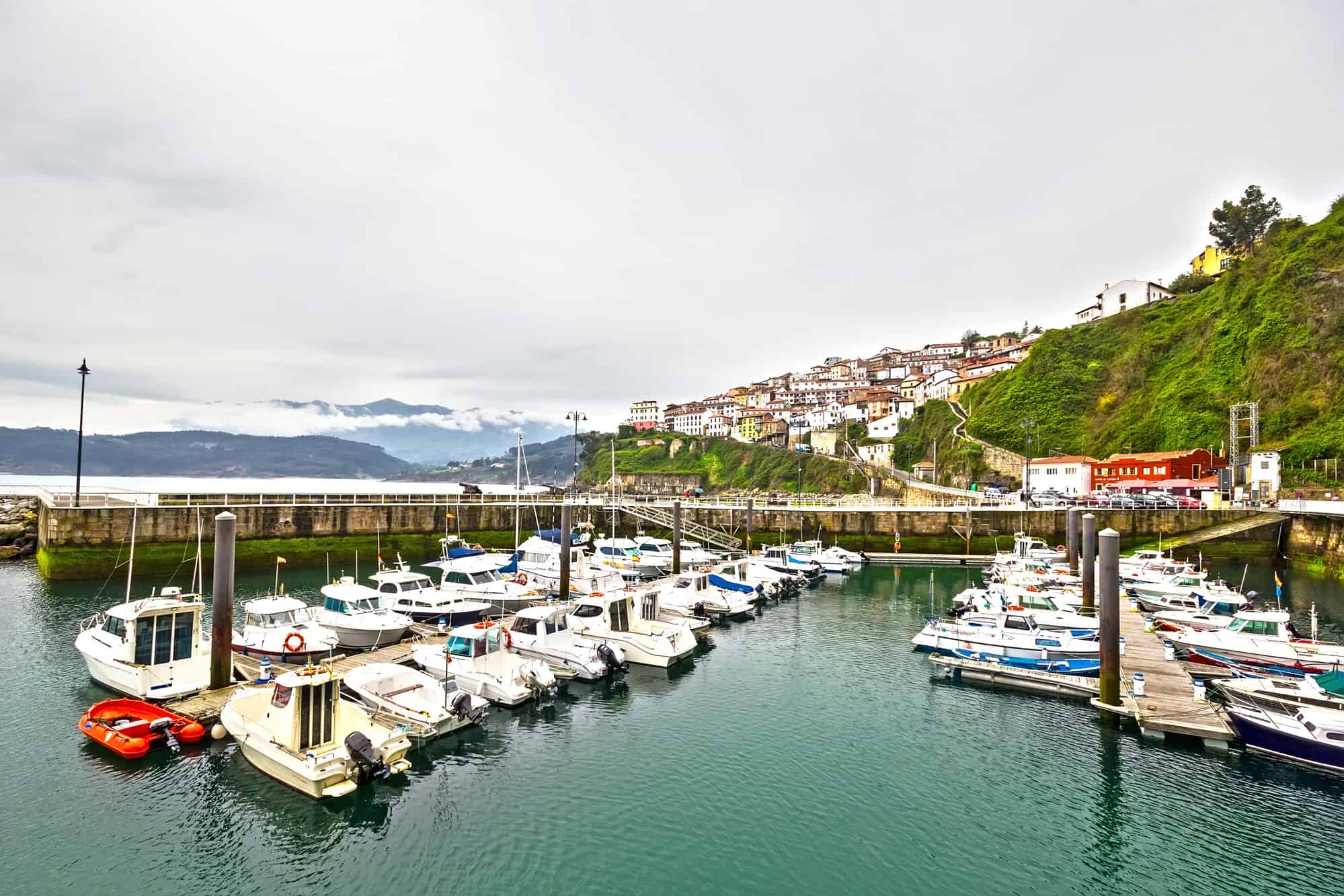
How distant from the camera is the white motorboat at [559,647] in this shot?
926 inches

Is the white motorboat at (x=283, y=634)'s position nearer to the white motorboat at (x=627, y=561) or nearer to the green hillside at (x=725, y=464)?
the white motorboat at (x=627, y=561)

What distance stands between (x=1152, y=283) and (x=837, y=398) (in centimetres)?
7019

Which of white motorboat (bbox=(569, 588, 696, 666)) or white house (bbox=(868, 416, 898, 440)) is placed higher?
white house (bbox=(868, 416, 898, 440))

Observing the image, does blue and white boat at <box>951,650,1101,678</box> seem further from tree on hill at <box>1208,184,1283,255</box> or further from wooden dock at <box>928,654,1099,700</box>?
tree on hill at <box>1208,184,1283,255</box>

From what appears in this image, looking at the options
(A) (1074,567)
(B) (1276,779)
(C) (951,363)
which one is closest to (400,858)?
(B) (1276,779)

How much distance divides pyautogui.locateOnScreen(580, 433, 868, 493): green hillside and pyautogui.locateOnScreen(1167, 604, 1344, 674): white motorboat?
7560 cm

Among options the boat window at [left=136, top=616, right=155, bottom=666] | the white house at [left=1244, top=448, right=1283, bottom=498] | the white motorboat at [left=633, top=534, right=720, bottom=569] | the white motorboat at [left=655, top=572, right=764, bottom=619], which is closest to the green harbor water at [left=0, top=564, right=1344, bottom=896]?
the boat window at [left=136, top=616, right=155, bottom=666]

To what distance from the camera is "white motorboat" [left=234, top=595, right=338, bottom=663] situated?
22172 mm

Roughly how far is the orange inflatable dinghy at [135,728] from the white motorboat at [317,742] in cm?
226

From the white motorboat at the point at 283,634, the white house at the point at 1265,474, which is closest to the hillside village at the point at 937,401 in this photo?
the white house at the point at 1265,474

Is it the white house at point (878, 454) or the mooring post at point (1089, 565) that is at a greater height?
the white house at point (878, 454)

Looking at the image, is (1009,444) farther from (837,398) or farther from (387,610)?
(387,610)

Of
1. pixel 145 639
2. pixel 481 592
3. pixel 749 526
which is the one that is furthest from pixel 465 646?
pixel 749 526

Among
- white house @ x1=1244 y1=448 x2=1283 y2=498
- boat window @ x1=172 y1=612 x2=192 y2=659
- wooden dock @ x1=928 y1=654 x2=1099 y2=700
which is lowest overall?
wooden dock @ x1=928 y1=654 x2=1099 y2=700
